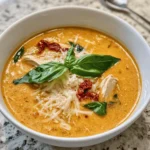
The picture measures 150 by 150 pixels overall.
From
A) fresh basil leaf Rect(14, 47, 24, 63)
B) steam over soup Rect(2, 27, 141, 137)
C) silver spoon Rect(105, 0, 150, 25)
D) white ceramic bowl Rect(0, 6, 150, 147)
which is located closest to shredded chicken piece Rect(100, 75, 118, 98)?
steam over soup Rect(2, 27, 141, 137)

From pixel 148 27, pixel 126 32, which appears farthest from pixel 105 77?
pixel 148 27

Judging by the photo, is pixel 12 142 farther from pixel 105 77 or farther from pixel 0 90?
pixel 105 77

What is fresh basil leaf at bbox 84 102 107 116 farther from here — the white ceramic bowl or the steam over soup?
the white ceramic bowl

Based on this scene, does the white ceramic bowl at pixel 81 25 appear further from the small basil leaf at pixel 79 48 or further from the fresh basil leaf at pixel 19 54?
the small basil leaf at pixel 79 48

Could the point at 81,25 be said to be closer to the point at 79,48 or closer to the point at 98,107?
the point at 79,48

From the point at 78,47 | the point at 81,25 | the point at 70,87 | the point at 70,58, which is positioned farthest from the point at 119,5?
the point at 70,87

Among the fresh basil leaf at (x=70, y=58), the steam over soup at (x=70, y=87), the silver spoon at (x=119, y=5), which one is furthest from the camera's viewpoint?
the silver spoon at (x=119, y=5)

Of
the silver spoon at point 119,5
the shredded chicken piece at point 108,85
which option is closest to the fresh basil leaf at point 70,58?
the shredded chicken piece at point 108,85
